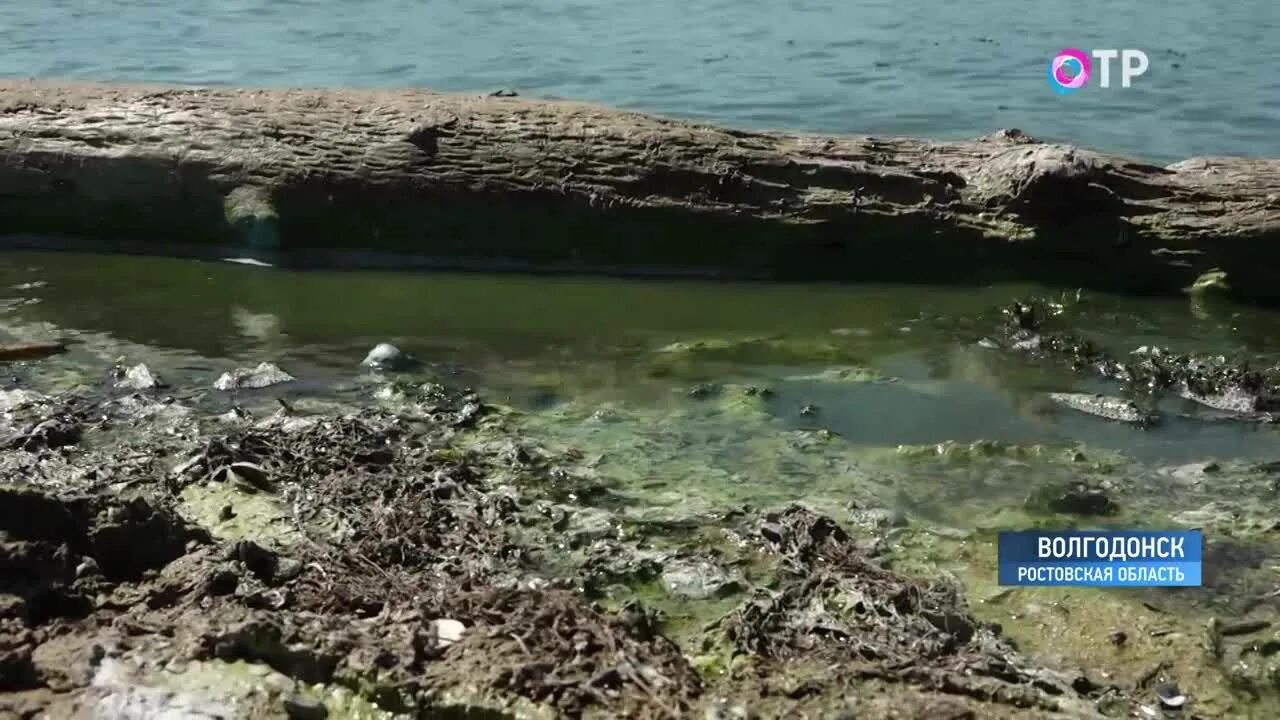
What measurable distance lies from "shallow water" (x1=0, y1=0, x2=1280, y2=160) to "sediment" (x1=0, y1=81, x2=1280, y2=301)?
3.62 meters

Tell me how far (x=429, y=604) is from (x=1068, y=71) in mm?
10483

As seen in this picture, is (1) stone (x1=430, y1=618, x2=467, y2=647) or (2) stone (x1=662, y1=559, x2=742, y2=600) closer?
(1) stone (x1=430, y1=618, x2=467, y2=647)

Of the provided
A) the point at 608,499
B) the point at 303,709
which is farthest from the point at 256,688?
the point at 608,499

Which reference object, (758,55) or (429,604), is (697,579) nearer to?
(429,604)

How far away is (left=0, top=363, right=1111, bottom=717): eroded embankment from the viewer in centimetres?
323

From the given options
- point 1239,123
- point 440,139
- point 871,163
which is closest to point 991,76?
point 1239,123

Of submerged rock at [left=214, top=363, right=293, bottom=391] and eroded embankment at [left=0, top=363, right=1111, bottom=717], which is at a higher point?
submerged rock at [left=214, top=363, right=293, bottom=391]

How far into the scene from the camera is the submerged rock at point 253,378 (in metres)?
5.63

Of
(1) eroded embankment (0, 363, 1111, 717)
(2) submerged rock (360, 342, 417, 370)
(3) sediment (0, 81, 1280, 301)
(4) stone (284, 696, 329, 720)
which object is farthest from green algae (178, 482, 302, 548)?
(3) sediment (0, 81, 1280, 301)

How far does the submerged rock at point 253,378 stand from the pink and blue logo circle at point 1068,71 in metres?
8.39

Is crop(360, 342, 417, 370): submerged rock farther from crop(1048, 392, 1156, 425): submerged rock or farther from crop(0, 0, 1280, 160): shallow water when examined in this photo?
crop(0, 0, 1280, 160): shallow water

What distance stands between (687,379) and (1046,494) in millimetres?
1728
